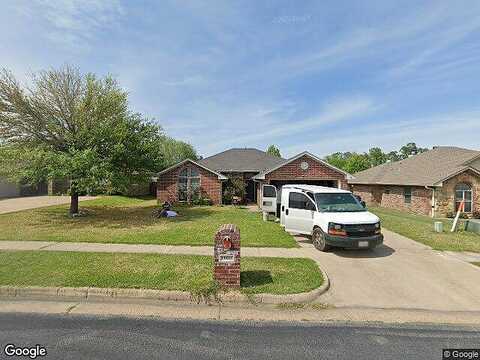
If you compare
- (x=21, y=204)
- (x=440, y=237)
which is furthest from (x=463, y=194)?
(x=21, y=204)

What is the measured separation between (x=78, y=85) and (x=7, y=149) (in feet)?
16.0

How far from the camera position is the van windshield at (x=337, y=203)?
940cm

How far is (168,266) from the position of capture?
265 inches

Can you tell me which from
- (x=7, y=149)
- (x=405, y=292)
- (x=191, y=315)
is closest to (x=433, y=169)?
(x=405, y=292)

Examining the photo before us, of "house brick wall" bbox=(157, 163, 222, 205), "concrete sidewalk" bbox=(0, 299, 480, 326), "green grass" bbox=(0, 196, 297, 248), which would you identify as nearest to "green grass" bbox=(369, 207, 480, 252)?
"green grass" bbox=(0, 196, 297, 248)

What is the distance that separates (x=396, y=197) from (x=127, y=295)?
85.9ft


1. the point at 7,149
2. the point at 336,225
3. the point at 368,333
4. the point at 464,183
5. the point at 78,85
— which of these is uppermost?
the point at 78,85

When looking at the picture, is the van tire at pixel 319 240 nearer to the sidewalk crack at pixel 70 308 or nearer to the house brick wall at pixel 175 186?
the sidewalk crack at pixel 70 308

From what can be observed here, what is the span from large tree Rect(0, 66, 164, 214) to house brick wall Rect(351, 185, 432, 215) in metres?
20.5

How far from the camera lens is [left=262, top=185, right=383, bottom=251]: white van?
27.3ft

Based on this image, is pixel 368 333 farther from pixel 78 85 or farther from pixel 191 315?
pixel 78 85

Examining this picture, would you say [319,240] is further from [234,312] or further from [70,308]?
[70,308]

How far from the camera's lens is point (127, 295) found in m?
5.37

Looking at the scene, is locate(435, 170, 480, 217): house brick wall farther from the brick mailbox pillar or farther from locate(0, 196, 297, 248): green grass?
the brick mailbox pillar
